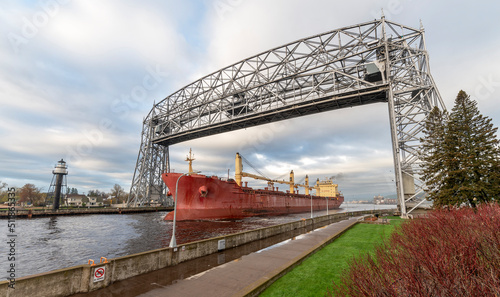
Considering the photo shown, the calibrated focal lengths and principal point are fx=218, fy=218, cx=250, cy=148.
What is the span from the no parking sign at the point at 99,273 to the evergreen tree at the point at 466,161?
71.0 feet

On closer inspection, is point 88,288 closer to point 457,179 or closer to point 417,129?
point 457,179

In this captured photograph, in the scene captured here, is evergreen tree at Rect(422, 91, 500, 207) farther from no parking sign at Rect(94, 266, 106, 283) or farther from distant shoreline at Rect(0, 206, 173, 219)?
distant shoreline at Rect(0, 206, 173, 219)

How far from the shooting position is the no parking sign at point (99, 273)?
23.5ft

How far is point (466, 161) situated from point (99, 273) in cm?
2322

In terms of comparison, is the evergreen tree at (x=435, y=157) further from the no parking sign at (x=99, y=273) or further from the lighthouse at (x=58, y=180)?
the lighthouse at (x=58, y=180)

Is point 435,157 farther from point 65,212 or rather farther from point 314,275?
point 65,212

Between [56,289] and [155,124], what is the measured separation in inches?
2083

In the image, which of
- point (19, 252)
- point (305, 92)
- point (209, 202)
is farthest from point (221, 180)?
point (305, 92)

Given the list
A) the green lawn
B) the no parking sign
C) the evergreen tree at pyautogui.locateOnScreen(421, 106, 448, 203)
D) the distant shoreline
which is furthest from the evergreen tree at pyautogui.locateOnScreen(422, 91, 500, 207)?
the distant shoreline

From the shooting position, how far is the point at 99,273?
7250mm

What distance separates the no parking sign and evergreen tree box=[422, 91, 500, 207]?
2165 centimetres

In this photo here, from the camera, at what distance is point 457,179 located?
16891mm

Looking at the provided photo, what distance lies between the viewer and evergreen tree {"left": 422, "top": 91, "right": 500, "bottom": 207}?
15.5 metres

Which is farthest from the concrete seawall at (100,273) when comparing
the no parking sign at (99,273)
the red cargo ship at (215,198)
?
the red cargo ship at (215,198)
